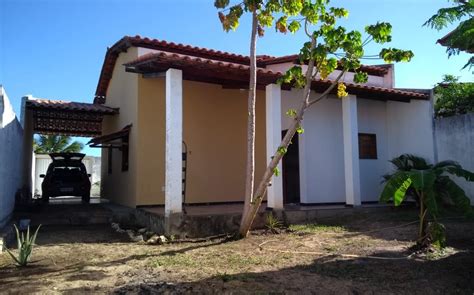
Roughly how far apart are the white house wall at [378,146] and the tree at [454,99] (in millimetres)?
1641

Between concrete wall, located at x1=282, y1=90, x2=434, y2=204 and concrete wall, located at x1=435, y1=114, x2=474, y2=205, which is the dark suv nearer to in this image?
concrete wall, located at x1=282, y1=90, x2=434, y2=204

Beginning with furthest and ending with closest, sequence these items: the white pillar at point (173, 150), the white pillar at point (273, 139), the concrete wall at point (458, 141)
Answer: the concrete wall at point (458, 141)
the white pillar at point (273, 139)
the white pillar at point (173, 150)

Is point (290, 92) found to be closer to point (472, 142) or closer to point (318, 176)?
point (318, 176)

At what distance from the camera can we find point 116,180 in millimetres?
12844

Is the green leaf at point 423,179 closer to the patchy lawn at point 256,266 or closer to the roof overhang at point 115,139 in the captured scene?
the patchy lawn at point 256,266

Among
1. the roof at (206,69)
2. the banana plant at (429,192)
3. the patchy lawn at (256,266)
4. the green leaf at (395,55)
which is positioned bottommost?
the patchy lawn at (256,266)

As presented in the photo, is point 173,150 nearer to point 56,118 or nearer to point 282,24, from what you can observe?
point 282,24

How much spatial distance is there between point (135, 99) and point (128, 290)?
7.10m

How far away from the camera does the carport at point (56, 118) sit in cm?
1204

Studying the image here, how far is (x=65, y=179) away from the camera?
41.4 ft

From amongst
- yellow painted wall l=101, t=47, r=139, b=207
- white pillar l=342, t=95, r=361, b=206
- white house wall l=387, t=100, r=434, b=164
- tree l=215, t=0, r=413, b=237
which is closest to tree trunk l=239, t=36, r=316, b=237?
tree l=215, t=0, r=413, b=237

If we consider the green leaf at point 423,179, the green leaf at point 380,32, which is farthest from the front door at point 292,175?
the green leaf at point 423,179

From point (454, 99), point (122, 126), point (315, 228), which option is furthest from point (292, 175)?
point (122, 126)

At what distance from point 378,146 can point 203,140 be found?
17.7ft
